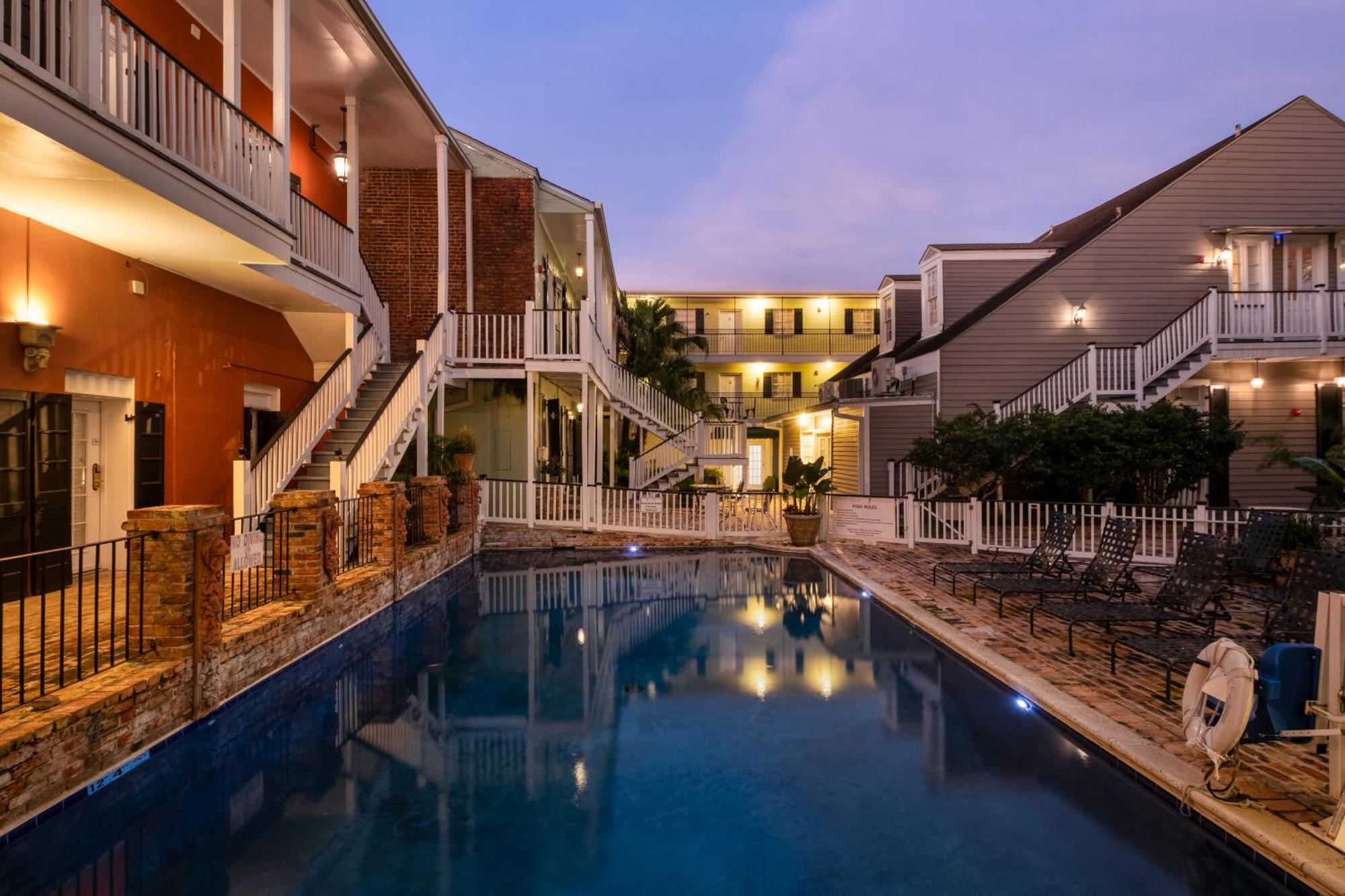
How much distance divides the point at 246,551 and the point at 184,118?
4.17 meters

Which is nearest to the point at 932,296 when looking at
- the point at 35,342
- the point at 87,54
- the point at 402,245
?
the point at 402,245

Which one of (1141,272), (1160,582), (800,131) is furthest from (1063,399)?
(800,131)

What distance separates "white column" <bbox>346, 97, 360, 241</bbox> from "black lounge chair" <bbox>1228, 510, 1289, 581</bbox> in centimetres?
1319

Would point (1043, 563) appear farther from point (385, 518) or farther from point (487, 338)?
point (487, 338)

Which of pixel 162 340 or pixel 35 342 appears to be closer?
pixel 35 342

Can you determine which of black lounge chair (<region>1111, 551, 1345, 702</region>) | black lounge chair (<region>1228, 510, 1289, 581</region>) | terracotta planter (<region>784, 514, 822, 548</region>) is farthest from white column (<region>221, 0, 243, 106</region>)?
black lounge chair (<region>1228, 510, 1289, 581</region>)

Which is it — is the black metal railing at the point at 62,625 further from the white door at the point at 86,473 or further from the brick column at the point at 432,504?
the brick column at the point at 432,504

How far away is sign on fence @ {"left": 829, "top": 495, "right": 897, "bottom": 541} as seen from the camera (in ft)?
45.9

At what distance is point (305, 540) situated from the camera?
7293 mm

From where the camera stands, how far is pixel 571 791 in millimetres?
4469

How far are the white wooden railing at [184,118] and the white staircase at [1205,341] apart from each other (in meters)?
14.3

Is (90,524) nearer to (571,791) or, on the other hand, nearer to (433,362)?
(433,362)

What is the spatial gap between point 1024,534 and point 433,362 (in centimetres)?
1105

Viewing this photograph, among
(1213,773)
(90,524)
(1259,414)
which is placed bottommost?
(1213,773)
